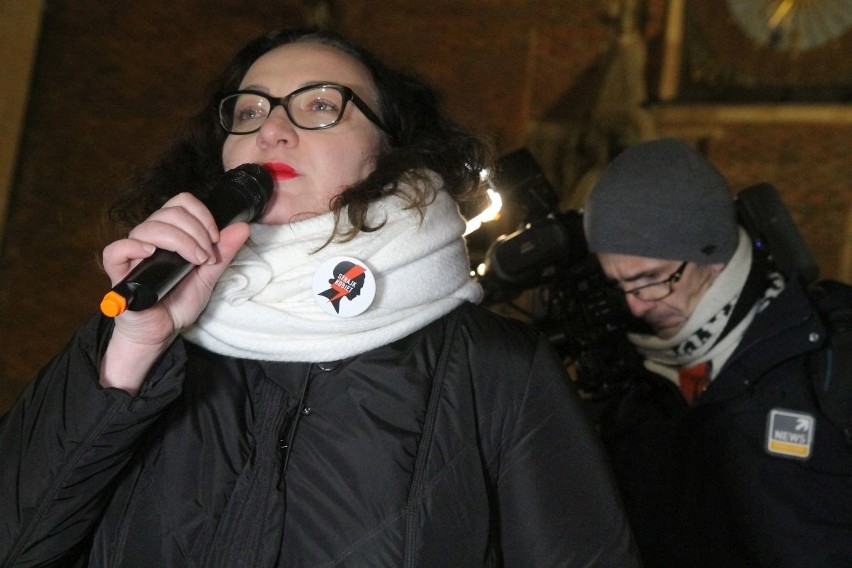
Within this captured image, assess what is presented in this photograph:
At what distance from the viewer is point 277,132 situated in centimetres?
111

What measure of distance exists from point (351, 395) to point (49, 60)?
2.59m

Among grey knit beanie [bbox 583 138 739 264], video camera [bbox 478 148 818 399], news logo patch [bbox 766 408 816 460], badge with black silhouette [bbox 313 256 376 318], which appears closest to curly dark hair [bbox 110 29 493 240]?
badge with black silhouette [bbox 313 256 376 318]

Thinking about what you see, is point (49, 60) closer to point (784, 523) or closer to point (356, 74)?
point (356, 74)

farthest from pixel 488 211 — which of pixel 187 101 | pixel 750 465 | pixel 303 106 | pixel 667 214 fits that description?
pixel 187 101

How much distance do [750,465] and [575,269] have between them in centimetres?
54

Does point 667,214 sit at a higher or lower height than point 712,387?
higher

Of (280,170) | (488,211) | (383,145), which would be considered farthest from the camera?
(488,211)

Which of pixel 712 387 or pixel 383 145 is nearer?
pixel 383 145

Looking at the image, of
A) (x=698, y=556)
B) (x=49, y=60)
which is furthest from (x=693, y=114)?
(x=698, y=556)

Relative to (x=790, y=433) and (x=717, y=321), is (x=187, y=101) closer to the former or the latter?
(x=717, y=321)

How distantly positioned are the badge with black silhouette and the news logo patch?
944 mm

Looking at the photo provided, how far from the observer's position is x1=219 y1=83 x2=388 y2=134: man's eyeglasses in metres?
1.15

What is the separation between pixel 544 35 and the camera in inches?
189

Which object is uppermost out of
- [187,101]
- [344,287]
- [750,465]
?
[187,101]
